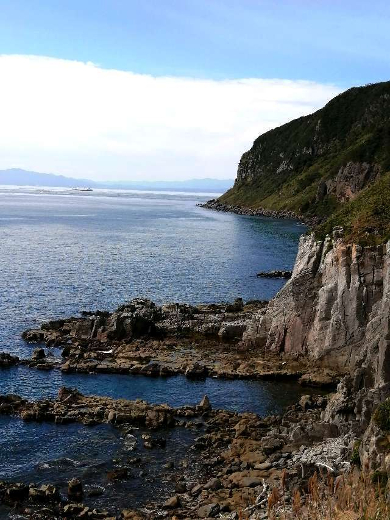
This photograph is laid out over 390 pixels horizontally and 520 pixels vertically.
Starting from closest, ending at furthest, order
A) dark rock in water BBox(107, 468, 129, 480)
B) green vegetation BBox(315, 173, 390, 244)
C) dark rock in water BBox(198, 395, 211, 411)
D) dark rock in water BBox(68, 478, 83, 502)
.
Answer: dark rock in water BBox(68, 478, 83, 502)
dark rock in water BBox(107, 468, 129, 480)
dark rock in water BBox(198, 395, 211, 411)
green vegetation BBox(315, 173, 390, 244)

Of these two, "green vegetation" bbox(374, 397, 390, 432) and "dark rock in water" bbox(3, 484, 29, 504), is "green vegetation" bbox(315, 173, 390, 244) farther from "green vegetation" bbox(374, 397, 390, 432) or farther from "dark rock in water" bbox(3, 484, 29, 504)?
"dark rock in water" bbox(3, 484, 29, 504)

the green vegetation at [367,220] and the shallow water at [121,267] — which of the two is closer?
the green vegetation at [367,220]

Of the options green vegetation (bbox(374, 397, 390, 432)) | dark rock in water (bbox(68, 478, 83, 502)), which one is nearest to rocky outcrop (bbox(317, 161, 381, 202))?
green vegetation (bbox(374, 397, 390, 432))

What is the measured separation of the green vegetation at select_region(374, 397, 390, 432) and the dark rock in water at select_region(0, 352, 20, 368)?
119ft

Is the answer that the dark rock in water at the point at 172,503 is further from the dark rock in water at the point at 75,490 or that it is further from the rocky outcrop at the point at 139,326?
the rocky outcrop at the point at 139,326

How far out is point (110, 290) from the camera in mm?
86938

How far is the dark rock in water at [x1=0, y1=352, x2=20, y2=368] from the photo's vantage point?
55.0 meters

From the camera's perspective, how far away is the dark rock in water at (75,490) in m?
32.3

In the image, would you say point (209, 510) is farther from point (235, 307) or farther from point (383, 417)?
point (235, 307)

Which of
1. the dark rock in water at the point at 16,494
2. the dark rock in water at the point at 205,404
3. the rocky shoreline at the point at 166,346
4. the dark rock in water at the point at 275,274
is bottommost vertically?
the dark rock in water at the point at 16,494

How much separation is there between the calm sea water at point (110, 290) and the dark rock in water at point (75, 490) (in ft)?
3.72

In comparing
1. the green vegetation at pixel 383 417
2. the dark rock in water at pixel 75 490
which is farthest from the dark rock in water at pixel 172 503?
the green vegetation at pixel 383 417

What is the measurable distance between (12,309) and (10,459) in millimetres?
40067

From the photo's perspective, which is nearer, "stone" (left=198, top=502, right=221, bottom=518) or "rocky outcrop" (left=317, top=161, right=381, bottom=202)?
"stone" (left=198, top=502, right=221, bottom=518)
